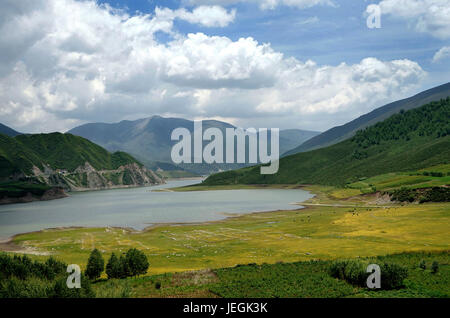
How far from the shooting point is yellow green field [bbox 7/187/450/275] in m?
65.2

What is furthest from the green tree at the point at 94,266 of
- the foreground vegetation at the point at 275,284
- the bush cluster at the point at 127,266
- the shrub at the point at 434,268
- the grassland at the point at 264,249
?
the shrub at the point at 434,268

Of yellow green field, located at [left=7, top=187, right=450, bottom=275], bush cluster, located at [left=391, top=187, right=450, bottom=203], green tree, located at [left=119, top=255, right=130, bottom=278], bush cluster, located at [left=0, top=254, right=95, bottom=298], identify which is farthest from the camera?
bush cluster, located at [left=391, top=187, right=450, bottom=203]

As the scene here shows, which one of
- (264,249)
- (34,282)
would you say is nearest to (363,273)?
(264,249)

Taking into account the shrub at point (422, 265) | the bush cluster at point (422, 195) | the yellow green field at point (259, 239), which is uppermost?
the bush cluster at point (422, 195)

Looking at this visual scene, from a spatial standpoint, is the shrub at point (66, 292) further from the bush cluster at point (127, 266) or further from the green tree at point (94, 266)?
the bush cluster at point (127, 266)

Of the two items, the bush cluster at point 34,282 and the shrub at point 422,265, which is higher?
the bush cluster at point 34,282

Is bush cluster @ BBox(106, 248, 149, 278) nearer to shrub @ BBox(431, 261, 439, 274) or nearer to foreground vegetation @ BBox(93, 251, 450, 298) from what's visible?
foreground vegetation @ BBox(93, 251, 450, 298)

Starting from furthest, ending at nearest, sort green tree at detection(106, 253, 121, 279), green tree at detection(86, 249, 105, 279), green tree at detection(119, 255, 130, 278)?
green tree at detection(119, 255, 130, 278), green tree at detection(106, 253, 121, 279), green tree at detection(86, 249, 105, 279)

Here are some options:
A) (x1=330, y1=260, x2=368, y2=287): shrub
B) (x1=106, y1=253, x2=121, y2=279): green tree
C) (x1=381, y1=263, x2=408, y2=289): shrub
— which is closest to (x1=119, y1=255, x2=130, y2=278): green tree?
(x1=106, y1=253, x2=121, y2=279): green tree

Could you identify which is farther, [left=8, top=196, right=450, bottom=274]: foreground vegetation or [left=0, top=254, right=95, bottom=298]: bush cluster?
[left=8, top=196, right=450, bottom=274]: foreground vegetation

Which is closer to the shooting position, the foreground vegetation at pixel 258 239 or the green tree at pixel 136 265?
the green tree at pixel 136 265

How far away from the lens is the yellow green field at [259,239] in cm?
6519
